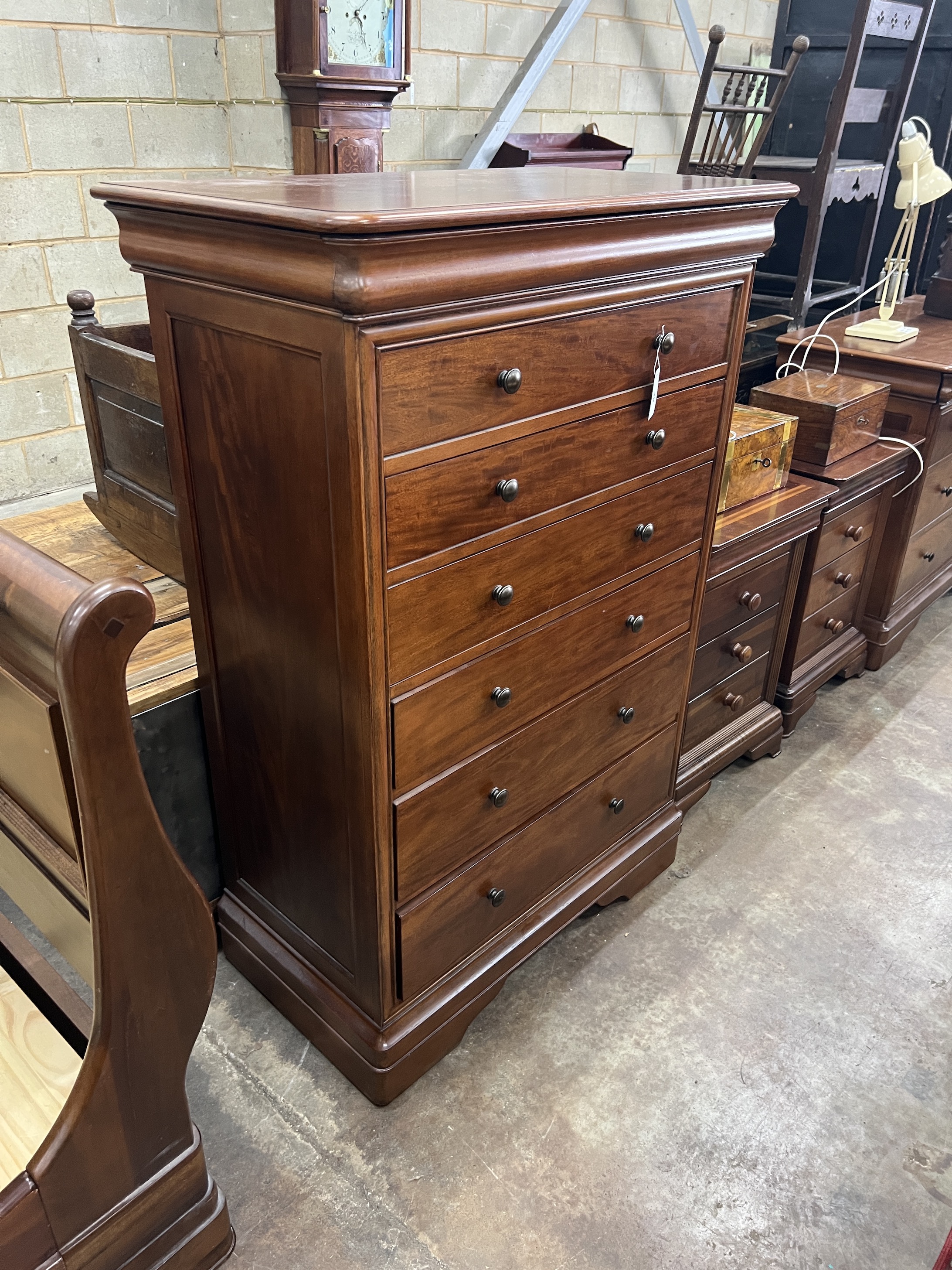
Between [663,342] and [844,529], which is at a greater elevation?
[663,342]

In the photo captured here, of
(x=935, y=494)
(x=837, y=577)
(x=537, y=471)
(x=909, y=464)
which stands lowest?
(x=837, y=577)

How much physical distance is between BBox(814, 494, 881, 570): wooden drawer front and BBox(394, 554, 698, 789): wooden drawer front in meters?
0.78

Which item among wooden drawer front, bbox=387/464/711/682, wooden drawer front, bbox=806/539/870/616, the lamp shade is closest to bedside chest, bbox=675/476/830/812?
wooden drawer front, bbox=806/539/870/616

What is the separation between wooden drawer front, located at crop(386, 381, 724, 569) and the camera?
43.8 inches

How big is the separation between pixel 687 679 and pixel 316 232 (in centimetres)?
123

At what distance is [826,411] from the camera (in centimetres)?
235

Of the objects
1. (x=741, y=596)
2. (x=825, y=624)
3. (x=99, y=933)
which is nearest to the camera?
(x=99, y=933)

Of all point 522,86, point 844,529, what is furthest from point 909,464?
point 522,86

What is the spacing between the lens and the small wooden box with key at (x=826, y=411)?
2363 mm

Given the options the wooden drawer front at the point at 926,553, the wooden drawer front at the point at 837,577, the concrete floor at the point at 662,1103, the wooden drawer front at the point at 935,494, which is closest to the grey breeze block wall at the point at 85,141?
the concrete floor at the point at 662,1103

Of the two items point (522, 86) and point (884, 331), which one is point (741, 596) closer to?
point (884, 331)

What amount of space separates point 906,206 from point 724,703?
1649 mm

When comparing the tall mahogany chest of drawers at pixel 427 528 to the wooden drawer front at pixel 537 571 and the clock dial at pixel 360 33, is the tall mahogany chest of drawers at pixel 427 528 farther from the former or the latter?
the clock dial at pixel 360 33

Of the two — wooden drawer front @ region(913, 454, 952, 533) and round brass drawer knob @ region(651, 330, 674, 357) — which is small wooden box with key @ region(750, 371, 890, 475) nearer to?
wooden drawer front @ region(913, 454, 952, 533)
